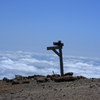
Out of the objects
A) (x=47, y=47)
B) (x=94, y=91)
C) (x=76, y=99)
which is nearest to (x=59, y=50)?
(x=47, y=47)

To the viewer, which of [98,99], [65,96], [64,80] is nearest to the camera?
[98,99]

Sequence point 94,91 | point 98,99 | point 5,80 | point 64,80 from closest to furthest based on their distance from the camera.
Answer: point 98,99, point 94,91, point 64,80, point 5,80

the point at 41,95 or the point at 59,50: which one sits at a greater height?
the point at 59,50

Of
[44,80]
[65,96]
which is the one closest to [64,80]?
[44,80]

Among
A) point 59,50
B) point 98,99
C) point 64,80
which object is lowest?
point 98,99

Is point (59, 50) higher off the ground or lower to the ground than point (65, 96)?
higher

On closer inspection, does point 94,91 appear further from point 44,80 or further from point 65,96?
point 44,80

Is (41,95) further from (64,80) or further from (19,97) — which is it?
(64,80)

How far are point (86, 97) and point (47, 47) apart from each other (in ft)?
31.4

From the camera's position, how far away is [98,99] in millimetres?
8602

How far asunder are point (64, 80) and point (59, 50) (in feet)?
13.2

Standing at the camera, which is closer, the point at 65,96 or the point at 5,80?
the point at 65,96

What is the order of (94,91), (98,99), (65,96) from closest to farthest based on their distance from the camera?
1. (98,99)
2. (65,96)
3. (94,91)

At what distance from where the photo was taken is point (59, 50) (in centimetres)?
1802
